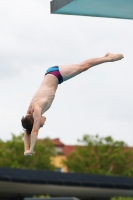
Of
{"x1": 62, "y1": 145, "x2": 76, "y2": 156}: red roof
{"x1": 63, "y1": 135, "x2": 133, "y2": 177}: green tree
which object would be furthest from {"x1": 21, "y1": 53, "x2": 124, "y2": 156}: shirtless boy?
{"x1": 62, "y1": 145, "x2": 76, "y2": 156}: red roof

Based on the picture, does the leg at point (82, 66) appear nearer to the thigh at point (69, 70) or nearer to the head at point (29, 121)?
the thigh at point (69, 70)

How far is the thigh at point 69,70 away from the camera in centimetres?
1192

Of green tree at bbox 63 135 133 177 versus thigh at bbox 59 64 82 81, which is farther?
green tree at bbox 63 135 133 177

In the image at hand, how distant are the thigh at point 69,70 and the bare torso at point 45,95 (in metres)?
0.22

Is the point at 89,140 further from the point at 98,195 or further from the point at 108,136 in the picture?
the point at 98,195

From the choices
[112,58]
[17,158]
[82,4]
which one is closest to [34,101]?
[112,58]

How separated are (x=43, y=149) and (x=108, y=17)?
2360 inches

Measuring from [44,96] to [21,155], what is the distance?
61.4 meters

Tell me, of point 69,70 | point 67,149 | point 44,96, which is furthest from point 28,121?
point 67,149

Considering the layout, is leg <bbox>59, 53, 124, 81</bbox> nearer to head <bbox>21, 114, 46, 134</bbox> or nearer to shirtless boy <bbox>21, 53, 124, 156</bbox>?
shirtless boy <bbox>21, 53, 124, 156</bbox>

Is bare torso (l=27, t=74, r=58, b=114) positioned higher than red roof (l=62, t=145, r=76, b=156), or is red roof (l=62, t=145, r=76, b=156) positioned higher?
red roof (l=62, t=145, r=76, b=156)

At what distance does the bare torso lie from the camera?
1147 centimetres

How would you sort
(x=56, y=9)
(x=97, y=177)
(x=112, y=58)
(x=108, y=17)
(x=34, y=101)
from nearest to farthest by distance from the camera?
(x=34, y=101)
(x=112, y=58)
(x=56, y=9)
(x=108, y=17)
(x=97, y=177)

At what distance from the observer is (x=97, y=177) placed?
4153 centimetres
